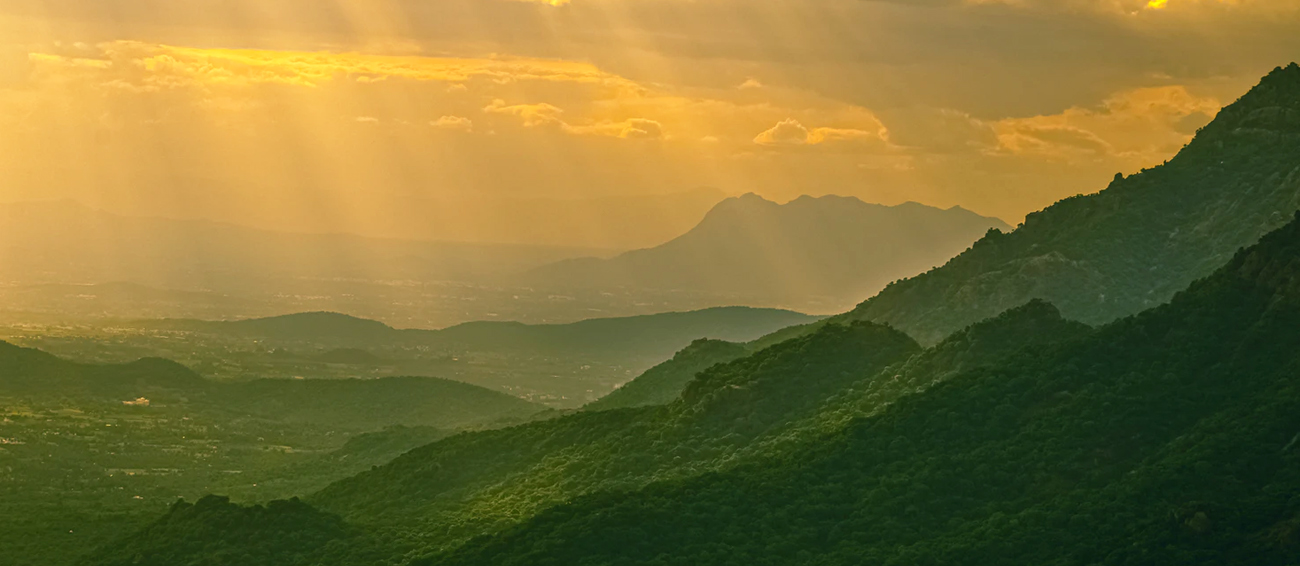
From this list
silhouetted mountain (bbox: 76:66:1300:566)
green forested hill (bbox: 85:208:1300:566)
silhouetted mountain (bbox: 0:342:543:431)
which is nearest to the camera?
green forested hill (bbox: 85:208:1300:566)

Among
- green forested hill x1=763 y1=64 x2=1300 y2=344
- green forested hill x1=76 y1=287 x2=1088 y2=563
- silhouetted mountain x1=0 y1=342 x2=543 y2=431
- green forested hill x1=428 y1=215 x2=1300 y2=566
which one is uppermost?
silhouetted mountain x1=0 y1=342 x2=543 y2=431

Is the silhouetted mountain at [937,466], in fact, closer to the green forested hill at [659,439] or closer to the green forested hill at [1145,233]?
the green forested hill at [659,439]

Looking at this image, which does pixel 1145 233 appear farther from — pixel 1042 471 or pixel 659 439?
pixel 1042 471

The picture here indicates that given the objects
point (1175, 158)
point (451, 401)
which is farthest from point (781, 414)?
point (451, 401)

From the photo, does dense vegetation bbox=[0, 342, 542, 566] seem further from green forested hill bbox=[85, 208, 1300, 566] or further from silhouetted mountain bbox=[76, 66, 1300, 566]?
green forested hill bbox=[85, 208, 1300, 566]

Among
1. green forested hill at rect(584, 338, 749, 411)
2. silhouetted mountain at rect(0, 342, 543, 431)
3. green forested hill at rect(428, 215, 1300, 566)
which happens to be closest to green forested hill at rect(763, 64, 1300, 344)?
green forested hill at rect(584, 338, 749, 411)

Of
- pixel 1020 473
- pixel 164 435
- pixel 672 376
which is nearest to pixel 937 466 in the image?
pixel 1020 473

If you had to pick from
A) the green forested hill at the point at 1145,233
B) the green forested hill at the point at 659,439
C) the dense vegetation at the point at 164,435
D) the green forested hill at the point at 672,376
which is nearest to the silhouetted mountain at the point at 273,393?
the dense vegetation at the point at 164,435

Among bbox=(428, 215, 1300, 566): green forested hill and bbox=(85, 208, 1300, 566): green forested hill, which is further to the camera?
bbox=(428, 215, 1300, 566): green forested hill
